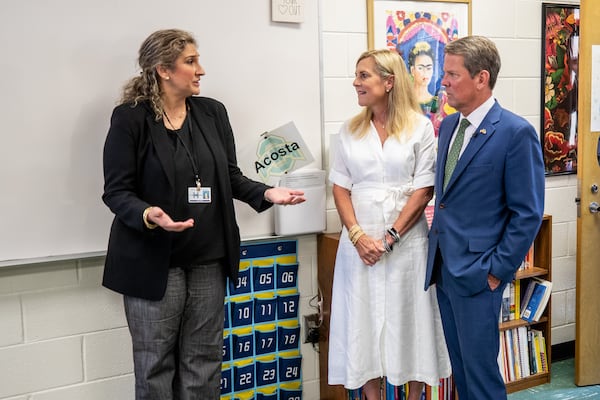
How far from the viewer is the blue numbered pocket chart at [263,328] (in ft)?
8.68

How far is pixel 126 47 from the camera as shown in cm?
229

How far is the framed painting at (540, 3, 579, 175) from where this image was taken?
334cm

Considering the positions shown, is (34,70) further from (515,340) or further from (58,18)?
(515,340)

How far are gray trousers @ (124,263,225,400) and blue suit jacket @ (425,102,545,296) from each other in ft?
2.73

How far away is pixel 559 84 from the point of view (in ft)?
11.1

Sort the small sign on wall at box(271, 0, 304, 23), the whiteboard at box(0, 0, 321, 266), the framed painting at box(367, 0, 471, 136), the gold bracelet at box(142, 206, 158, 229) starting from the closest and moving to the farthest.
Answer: the gold bracelet at box(142, 206, 158, 229), the whiteboard at box(0, 0, 321, 266), the small sign on wall at box(271, 0, 304, 23), the framed painting at box(367, 0, 471, 136)

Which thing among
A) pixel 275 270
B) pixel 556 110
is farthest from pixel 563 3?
pixel 275 270

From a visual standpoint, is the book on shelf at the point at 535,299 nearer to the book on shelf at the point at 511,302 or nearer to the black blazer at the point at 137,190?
Answer: the book on shelf at the point at 511,302

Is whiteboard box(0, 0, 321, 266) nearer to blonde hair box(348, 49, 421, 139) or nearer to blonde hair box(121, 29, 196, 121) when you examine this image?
blonde hair box(121, 29, 196, 121)

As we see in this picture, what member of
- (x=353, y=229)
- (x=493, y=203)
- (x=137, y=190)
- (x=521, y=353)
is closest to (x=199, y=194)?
(x=137, y=190)

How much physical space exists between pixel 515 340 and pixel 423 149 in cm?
135

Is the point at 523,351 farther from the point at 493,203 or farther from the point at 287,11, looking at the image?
the point at 287,11

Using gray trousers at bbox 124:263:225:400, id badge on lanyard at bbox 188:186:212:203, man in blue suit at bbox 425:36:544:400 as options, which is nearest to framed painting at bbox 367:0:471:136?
man in blue suit at bbox 425:36:544:400

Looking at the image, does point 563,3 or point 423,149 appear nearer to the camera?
point 423,149
